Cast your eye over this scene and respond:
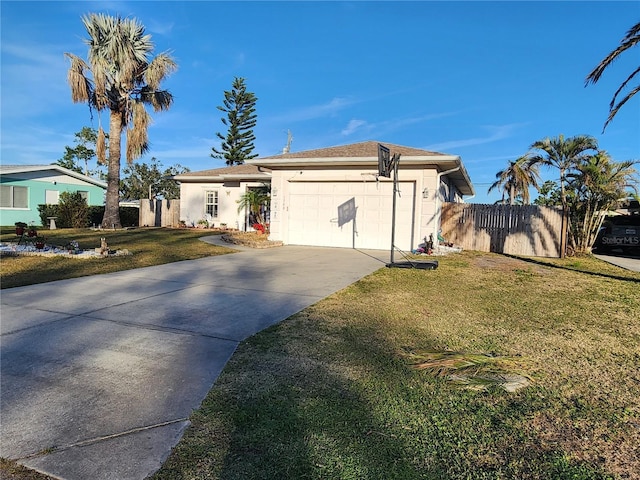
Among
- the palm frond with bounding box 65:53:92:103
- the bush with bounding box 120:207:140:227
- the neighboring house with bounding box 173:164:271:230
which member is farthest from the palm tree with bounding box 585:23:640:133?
the bush with bounding box 120:207:140:227

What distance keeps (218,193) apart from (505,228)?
47.3 ft

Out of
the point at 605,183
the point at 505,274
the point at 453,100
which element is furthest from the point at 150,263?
the point at 453,100

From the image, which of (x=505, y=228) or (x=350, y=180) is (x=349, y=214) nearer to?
(x=350, y=180)

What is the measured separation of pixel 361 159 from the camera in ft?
40.1

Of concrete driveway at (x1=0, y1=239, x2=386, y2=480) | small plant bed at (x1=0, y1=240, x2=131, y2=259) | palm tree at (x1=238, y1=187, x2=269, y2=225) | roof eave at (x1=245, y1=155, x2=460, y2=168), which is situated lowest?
concrete driveway at (x1=0, y1=239, x2=386, y2=480)

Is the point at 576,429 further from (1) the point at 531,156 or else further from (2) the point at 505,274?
(1) the point at 531,156

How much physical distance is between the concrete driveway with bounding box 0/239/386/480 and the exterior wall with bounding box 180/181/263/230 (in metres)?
12.7

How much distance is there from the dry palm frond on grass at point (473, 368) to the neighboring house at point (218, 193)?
53.2 feet

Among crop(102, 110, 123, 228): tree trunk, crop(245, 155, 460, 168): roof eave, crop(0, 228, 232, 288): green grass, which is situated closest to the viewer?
crop(0, 228, 232, 288): green grass

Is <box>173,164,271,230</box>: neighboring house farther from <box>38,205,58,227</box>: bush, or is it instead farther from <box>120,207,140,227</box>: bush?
<box>38,205,58,227</box>: bush

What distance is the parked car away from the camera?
48.8ft

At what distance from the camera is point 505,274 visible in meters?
8.51

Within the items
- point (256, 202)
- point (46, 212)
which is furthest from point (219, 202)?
point (46, 212)

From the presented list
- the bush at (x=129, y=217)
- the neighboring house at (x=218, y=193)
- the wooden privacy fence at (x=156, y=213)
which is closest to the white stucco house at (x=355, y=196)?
the neighboring house at (x=218, y=193)
